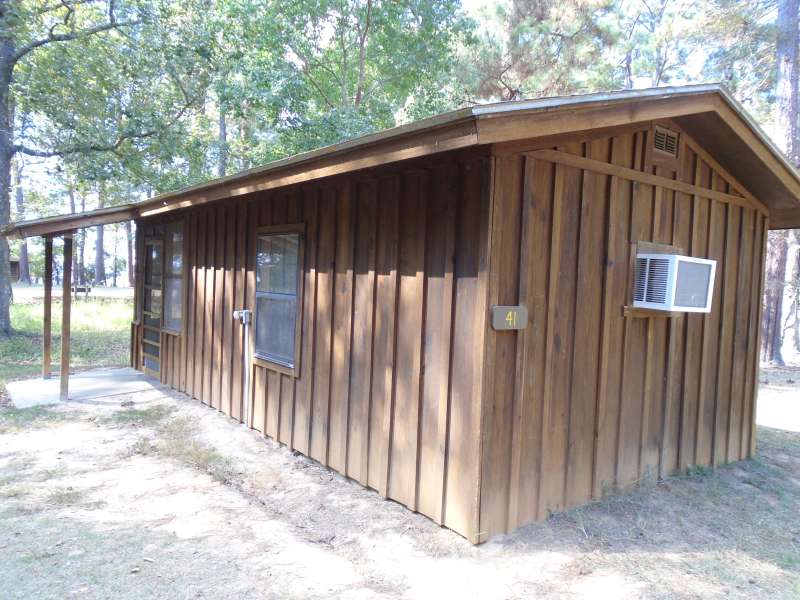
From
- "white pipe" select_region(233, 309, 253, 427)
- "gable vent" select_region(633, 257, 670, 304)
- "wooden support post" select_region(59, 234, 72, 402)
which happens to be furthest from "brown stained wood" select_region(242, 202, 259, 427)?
"gable vent" select_region(633, 257, 670, 304)

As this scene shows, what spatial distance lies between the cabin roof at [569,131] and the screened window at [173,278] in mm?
1509

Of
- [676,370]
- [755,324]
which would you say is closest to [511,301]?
[676,370]

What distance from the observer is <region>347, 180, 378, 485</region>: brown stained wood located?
384 cm

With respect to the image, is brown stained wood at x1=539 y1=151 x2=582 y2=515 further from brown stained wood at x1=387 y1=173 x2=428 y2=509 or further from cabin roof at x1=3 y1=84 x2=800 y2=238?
brown stained wood at x1=387 y1=173 x2=428 y2=509

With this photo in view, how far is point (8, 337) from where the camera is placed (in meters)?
10.5

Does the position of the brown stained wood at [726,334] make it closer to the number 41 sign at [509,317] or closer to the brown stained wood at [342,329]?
the number 41 sign at [509,317]

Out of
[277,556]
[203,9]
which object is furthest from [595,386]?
[203,9]

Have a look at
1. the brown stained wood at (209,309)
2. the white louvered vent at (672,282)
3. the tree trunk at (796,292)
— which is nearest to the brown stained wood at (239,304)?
the brown stained wood at (209,309)

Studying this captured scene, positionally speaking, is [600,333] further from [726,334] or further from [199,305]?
[199,305]

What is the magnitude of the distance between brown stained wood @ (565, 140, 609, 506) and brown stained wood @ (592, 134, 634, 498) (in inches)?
2.0

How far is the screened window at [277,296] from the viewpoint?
4.73 meters

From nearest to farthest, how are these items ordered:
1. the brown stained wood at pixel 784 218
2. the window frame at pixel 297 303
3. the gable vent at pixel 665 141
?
the gable vent at pixel 665 141 < the window frame at pixel 297 303 < the brown stained wood at pixel 784 218

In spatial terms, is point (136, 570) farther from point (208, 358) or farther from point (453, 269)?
point (208, 358)

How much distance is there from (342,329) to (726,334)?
3.28 metres
